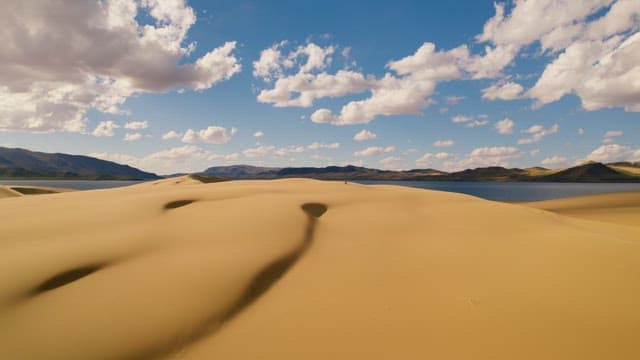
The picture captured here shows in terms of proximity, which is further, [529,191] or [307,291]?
[529,191]

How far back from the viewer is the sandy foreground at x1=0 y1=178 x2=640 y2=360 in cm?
379

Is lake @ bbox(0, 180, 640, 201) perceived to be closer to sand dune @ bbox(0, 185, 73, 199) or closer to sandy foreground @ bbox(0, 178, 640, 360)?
sandy foreground @ bbox(0, 178, 640, 360)

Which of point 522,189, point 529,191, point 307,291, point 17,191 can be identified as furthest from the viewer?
point 522,189

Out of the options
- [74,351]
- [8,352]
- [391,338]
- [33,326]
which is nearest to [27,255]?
[33,326]

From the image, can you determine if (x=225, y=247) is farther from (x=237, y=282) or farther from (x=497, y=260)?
(x=497, y=260)

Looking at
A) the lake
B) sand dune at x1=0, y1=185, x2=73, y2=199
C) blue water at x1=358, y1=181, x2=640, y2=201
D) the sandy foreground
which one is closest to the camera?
the sandy foreground

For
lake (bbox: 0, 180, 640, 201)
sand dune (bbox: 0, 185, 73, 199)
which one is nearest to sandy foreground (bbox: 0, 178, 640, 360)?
sand dune (bbox: 0, 185, 73, 199)

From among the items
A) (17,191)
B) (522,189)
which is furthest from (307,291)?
(522,189)

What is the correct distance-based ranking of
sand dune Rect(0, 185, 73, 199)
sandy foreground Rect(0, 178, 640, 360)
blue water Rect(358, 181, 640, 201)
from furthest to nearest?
blue water Rect(358, 181, 640, 201) → sand dune Rect(0, 185, 73, 199) → sandy foreground Rect(0, 178, 640, 360)

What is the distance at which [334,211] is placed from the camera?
1102 cm

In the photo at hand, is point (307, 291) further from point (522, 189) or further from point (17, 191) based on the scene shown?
point (522, 189)

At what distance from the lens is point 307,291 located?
17.0ft

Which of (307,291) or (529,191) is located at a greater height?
(307,291)

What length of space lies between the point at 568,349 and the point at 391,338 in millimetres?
1816
